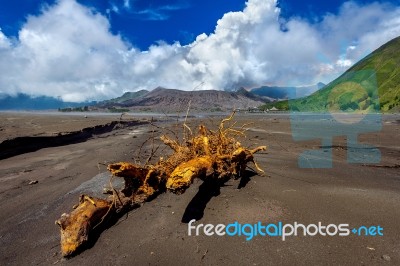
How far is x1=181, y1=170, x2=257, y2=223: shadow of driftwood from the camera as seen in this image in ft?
19.7

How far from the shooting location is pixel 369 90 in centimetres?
11131

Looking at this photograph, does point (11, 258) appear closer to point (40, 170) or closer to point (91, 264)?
point (91, 264)

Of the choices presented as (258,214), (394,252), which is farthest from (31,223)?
(394,252)

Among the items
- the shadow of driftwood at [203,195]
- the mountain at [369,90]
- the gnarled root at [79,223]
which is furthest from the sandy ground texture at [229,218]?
the mountain at [369,90]

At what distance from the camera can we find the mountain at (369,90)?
87.7 meters

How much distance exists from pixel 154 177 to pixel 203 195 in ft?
3.95

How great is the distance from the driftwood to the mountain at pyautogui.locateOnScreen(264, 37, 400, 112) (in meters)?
57.6

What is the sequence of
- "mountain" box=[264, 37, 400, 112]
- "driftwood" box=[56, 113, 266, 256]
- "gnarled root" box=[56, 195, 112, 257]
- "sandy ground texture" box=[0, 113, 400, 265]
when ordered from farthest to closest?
"mountain" box=[264, 37, 400, 112]
"driftwood" box=[56, 113, 266, 256]
"gnarled root" box=[56, 195, 112, 257]
"sandy ground texture" box=[0, 113, 400, 265]

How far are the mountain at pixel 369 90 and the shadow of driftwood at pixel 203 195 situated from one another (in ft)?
190

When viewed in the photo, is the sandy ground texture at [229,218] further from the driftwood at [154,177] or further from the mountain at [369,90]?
the mountain at [369,90]

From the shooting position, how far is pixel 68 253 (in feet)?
15.8

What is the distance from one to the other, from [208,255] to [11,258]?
10.9ft

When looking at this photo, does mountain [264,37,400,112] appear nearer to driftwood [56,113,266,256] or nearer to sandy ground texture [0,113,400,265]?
sandy ground texture [0,113,400,265]

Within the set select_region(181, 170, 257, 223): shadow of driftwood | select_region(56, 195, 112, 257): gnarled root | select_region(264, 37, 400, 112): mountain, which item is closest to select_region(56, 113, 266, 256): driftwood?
select_region(56, 195, 112, 257): gnarled root
